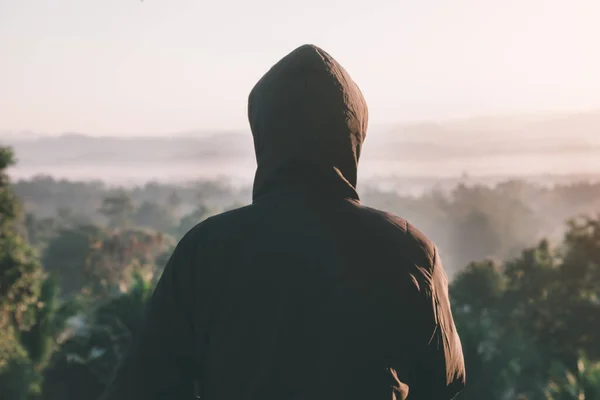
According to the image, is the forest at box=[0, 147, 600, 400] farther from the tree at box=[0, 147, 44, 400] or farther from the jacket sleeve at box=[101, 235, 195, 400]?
the jacket sleeve at box=[101, 235, 195, 400]

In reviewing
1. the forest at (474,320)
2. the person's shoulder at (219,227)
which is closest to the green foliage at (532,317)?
the forest at (474,320)

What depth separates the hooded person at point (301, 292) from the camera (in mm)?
1948

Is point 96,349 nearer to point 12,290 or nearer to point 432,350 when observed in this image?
point 12,290

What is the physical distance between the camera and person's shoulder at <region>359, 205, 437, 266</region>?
207 cm

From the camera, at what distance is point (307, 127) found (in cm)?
208

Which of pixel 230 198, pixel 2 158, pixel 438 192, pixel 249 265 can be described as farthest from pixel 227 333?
pixel 230 198

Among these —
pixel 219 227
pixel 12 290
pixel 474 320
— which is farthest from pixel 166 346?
pixel 474 320

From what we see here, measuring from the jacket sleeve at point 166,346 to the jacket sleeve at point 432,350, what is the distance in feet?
1.82

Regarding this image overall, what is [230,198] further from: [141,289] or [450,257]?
[141,289]

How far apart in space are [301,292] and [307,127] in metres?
0.42

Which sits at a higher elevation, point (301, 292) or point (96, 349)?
point (301, 292)

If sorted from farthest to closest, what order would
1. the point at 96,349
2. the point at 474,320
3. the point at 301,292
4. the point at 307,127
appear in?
1. the point at 474,320
2. the point at 96,349
3. the point at 307,127
4. the point at 301,292

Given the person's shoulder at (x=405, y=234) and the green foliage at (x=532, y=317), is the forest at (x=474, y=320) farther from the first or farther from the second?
the person's shoulder at (x=405, y=234)

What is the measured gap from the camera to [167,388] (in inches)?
77.8
